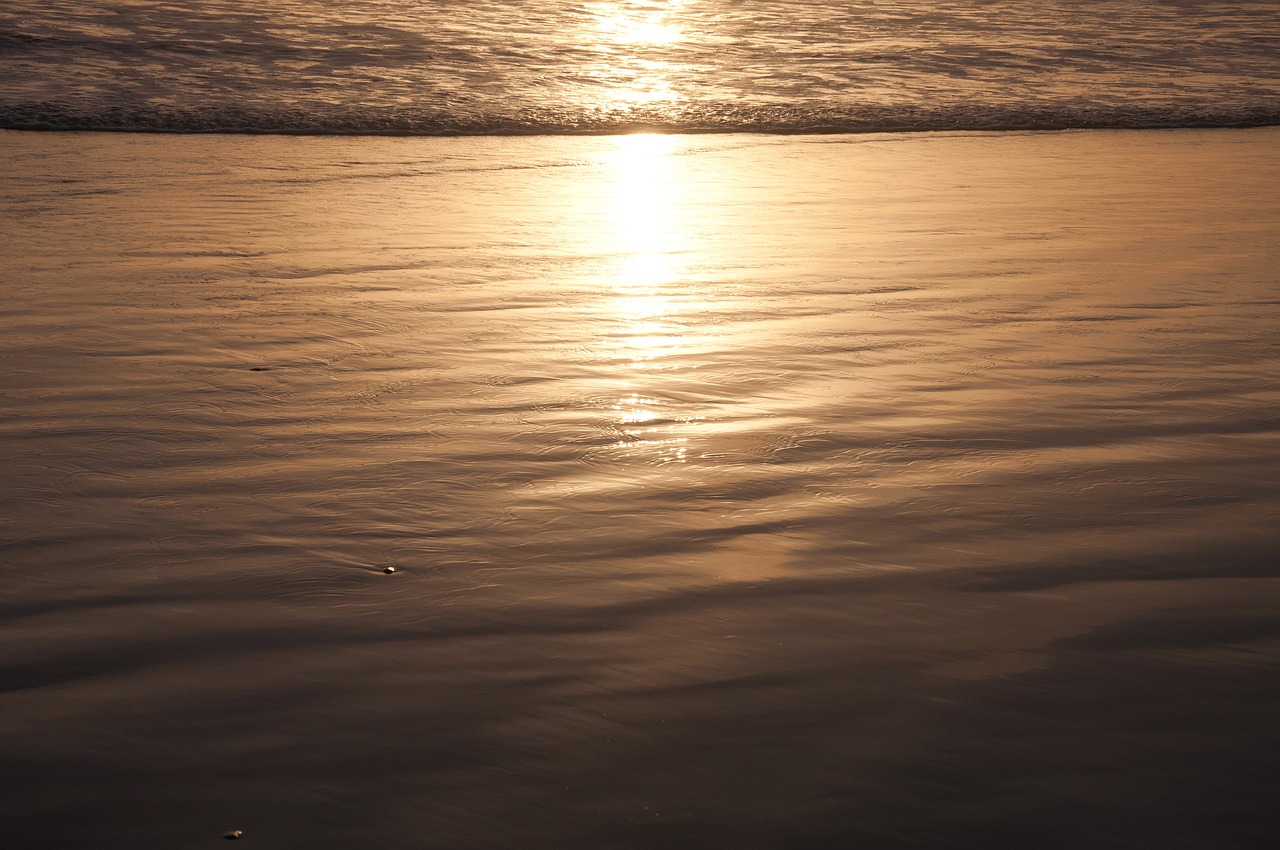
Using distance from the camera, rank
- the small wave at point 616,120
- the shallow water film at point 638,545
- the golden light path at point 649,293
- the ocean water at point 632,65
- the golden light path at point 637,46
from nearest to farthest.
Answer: the shallow water film at point 638,545, the golden light path at point 649,293, the small wave at point 616,120, the ocean water at point 632,65, the golden light path at point 637,46

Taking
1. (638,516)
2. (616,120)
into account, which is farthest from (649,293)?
(616,120)

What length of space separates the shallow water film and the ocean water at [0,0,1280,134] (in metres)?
5.52

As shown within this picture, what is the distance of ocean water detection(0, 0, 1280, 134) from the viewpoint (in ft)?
36.1

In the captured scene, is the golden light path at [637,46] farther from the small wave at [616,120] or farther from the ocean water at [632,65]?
the small wave at [616,120]

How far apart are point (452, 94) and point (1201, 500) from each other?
9.82 m

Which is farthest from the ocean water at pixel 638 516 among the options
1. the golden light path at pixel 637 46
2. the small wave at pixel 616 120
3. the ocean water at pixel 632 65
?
the golden light path at pixel 637 46

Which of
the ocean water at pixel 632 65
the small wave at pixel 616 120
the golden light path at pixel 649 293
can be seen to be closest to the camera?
the golden light path at pixel 649 293

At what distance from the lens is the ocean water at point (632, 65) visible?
11.0 metres

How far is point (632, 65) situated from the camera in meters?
13.7

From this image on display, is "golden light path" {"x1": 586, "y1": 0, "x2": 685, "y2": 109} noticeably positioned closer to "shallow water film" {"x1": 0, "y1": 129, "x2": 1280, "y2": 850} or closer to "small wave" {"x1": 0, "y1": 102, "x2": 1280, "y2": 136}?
"small wave" {"x1": 0, "y1": 102, "x2": 1280, "y2": 136}

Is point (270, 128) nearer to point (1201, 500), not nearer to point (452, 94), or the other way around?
point (452, 94)

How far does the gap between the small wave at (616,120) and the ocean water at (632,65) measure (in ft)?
0.12

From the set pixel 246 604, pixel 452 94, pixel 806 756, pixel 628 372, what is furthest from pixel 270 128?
pixel 806 756

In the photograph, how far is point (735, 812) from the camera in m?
1.92
